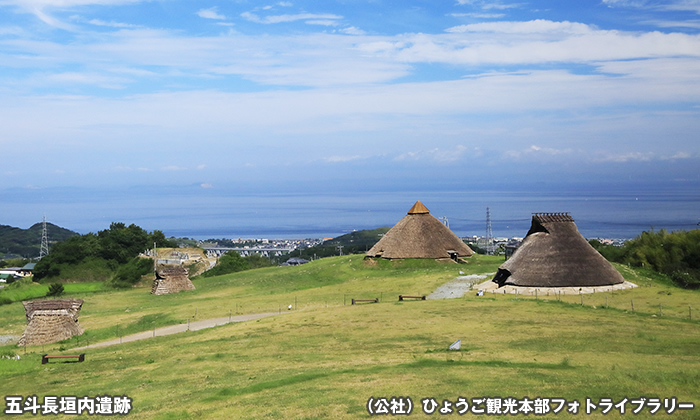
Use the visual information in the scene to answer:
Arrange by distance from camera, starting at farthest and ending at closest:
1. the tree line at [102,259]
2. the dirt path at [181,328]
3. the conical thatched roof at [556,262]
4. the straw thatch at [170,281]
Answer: the tree line at [102,259], the straw thatch at [170,281], the conical thatched roof at [556,262], the dirt path at [181,328]

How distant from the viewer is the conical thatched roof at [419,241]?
54750mm

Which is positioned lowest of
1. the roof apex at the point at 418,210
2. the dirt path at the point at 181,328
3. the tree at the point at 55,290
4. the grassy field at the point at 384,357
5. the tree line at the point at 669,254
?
the tree at the point at 55,290

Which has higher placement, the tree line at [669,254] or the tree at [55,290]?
the tree line at [669,254]

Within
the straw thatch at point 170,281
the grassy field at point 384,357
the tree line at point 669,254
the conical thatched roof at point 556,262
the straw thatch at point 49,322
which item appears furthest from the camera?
A: the straw thatch at point 170,281

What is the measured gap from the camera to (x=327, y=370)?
18750 mm

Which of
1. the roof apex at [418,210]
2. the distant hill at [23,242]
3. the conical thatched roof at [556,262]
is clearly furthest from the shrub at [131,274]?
the distant hill at [23,242]

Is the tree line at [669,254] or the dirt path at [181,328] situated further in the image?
the tree line at [669,254]

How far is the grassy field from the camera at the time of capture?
15.0 m

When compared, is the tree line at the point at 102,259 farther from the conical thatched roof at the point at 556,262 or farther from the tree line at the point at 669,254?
the tree line at the point at 669,254

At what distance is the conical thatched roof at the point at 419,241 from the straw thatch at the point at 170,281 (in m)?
17.3

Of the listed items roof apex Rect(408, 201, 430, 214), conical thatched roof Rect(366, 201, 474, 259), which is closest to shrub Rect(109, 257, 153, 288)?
conical thatched roof Rect(366, 201, 474, 259)

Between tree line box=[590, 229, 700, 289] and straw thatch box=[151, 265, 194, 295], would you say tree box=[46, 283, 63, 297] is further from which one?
tree line box=[590, 229, 700, 289]

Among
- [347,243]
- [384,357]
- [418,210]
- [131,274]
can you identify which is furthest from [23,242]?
[384,357]

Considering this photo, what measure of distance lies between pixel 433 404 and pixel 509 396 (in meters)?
1.84
